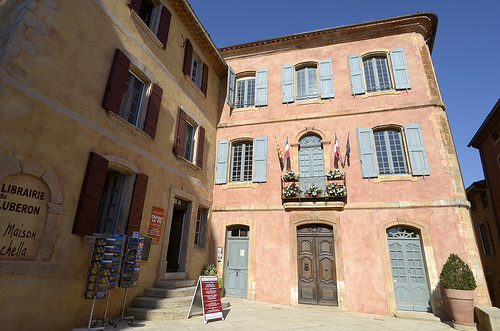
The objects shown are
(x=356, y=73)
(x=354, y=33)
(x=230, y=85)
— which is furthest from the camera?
(x=230, y=85)

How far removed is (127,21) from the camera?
23.4 ft

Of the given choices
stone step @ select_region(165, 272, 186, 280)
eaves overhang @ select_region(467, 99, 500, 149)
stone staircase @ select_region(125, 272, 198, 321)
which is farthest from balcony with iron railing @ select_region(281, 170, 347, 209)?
eaves overhang @ select_region(467, 99, 500, 149)

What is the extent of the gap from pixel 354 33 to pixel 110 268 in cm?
1176

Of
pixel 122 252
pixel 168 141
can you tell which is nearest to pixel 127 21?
pixel 168 141

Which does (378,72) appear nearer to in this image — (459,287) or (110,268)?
(459,287)

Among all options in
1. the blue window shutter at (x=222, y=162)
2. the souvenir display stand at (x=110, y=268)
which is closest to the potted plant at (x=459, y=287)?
the blue window shutter at (x=222, y=162)

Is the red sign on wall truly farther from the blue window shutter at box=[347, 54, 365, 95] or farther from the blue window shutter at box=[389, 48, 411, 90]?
the blue window shutter at box=[389, 48, 411, 90]

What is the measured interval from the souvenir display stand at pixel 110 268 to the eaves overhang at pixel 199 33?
7592 millimetres

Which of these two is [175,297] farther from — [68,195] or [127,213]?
[68,195]

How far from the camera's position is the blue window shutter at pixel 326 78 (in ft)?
35.8

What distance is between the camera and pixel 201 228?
10039 millimetres

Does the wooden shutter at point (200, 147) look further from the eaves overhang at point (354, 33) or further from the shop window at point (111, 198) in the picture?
the eaves overhang at point (354, 33)

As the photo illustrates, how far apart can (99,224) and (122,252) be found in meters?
1.43

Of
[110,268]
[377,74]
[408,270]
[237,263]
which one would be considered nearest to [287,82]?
[377,74]
